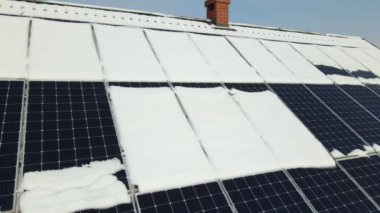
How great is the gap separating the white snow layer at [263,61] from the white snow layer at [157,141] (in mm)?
5097

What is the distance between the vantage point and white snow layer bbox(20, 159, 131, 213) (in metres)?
6.80

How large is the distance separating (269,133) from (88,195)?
6034 mm

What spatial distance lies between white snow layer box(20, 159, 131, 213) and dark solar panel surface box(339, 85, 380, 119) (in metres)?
11.5

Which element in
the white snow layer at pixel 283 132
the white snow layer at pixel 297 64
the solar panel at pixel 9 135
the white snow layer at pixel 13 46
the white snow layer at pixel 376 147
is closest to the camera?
the solar panel at pixel 9 135

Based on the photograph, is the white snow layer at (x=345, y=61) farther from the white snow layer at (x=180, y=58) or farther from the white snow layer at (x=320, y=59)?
the white snow layer at (x=180, y=58)

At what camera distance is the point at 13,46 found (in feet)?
34.0

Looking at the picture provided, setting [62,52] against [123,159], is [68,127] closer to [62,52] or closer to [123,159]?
[123,159]

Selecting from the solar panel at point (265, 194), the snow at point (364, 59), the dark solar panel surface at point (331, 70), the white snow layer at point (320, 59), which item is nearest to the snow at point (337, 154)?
the solar panel at point (265, 194)

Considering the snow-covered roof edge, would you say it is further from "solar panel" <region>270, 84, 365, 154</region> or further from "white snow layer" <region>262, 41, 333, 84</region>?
"solar panel" <region>270, 84, 365, 154</region>

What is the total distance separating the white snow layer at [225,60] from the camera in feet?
43.2

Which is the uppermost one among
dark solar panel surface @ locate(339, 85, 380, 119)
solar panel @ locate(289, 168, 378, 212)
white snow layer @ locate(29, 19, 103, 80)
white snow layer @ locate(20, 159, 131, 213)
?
white snow layer @ locate(29, 19, 103, 80)

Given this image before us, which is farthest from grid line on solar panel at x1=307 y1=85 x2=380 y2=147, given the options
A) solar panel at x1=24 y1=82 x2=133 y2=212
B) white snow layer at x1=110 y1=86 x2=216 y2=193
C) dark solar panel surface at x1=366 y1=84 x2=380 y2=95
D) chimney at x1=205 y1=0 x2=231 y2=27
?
solar panel at x1=24 y1=82 x2=133 y2=212

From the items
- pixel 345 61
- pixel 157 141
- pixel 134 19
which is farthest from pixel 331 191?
pixel 345 61

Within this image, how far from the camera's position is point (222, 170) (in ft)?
29.3
